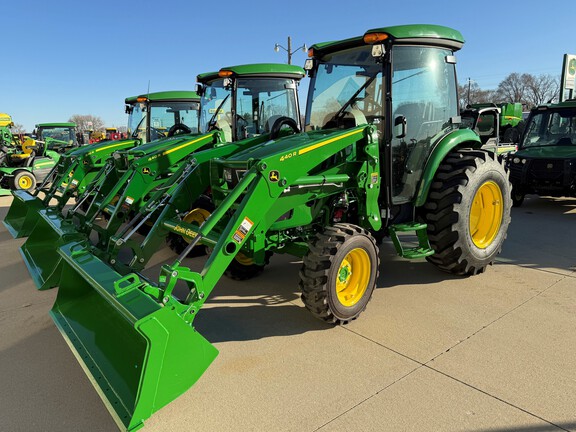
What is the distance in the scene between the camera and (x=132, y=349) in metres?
2.72

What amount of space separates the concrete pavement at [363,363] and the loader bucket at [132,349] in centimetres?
26

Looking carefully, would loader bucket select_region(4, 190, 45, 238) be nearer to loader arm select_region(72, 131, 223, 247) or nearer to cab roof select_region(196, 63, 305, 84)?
Result: loader arm select_region(72, 131, 223, 247)

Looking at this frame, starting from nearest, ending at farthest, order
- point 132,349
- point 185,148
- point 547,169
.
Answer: point 132,349 < point 185,148 < point 547,169

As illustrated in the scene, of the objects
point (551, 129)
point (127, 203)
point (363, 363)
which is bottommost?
point (363, 363)

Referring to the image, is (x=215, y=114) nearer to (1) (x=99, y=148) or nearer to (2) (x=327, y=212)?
(1) (x=99, y=148)

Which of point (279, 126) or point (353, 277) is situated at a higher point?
point (279, 126)

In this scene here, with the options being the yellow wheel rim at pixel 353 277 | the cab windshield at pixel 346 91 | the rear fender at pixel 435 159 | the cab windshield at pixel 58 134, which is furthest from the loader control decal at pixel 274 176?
the cab windshield at pixel 58 134

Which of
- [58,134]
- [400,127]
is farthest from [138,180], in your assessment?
[58,134]

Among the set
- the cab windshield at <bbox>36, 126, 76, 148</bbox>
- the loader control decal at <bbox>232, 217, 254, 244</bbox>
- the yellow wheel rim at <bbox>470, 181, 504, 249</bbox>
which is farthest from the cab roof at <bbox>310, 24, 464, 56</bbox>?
the cab windshield at <bbox>36, 126, 76, 148</bbox>

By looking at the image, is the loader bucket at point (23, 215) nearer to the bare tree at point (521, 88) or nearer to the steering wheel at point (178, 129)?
the steering wheel at point (178, 129)

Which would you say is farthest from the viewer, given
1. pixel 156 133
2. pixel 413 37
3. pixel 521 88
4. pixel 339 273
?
pixel 521 88

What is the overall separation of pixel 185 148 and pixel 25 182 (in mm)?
8966

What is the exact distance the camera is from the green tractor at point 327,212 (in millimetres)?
2607

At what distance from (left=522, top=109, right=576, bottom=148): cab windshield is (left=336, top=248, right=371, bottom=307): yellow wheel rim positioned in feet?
22.5
